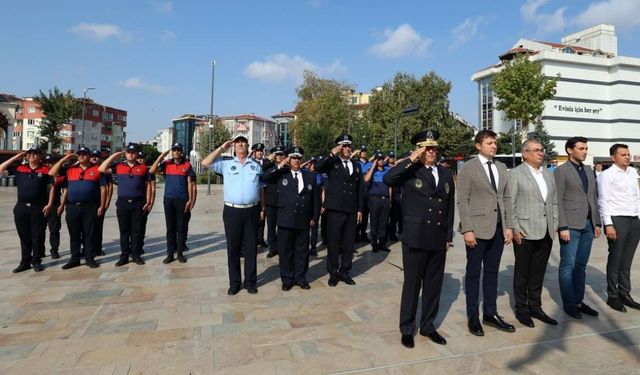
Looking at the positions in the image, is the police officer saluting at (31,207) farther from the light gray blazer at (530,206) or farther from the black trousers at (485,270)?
the light gray blazer at (530,206)

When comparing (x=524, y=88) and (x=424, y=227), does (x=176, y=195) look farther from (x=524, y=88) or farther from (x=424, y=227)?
(x=524, y=88)

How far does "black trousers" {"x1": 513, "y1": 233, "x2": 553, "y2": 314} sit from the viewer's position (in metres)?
4.05

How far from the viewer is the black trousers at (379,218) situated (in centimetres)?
783

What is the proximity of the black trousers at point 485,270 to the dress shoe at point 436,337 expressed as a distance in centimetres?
44

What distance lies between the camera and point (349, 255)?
18.5 ft

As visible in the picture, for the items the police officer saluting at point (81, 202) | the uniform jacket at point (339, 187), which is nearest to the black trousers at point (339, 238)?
the uniform jacket at point (339, 187)

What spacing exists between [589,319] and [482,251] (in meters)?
1.39

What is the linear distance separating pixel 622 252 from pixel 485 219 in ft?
6.53

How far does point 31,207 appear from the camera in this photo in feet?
19.9

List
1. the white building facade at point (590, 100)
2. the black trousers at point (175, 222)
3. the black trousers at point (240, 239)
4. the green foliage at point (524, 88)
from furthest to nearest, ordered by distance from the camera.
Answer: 1. the white building facade at point (590, 100)
2. the green foliage at point (524, 88)
3. the black trousers at point (175, 222)
4. the black trousers at point (240, 239)

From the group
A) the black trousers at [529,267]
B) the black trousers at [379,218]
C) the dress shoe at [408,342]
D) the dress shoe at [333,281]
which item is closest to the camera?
the dress shoe at [408,342]

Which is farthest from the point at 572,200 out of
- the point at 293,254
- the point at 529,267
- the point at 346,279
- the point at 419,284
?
the point at 293,254

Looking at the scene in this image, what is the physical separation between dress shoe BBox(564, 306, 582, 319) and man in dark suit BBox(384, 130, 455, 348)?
64.1 inches

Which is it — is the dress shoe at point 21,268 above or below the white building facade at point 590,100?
below
